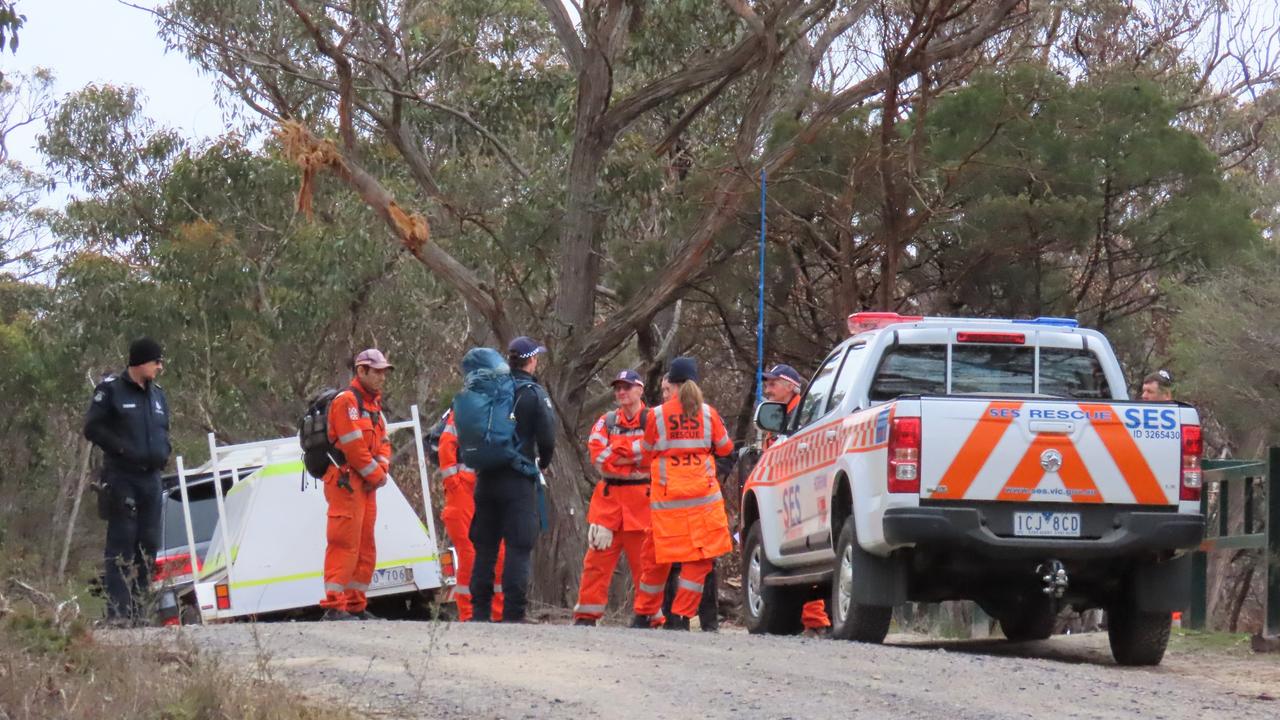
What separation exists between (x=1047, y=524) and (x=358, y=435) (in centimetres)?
421

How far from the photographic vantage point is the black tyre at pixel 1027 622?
38.4ft

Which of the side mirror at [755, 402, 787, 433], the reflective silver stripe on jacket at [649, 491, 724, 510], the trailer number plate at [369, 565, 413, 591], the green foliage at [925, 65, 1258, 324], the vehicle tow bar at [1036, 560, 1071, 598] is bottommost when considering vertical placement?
the trailer number plate at [369, 565, 413, 591]

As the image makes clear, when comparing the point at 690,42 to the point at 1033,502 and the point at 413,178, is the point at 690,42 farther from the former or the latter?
the point at 1033,502

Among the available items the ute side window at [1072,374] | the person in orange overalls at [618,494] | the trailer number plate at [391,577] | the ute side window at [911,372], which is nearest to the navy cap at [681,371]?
the person in orange overalls at [618,494]

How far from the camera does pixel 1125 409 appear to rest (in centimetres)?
912

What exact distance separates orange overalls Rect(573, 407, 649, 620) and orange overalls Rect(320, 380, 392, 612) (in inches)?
54.4

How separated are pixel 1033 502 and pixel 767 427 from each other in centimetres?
259

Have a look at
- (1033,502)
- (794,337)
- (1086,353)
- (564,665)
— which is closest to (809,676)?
(564,665)

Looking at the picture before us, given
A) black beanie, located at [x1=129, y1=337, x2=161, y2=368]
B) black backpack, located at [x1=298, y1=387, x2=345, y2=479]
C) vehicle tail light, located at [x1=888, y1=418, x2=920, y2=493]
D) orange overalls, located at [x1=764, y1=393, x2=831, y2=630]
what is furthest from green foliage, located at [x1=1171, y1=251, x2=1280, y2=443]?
black beanie, located at [x1=129, y1=337, x2=161, y2=368]

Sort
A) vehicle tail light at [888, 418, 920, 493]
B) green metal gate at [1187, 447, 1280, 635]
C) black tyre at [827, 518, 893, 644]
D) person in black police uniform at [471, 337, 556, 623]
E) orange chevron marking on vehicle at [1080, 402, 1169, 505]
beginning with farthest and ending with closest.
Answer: person in black police uniform at [471, 337, 556, 623] < green metal gate at [1187, 447, 1280, 635] < black tyre at [827, 518, 893, 644] < orange chevron marking on vehicle at [1080, 402, 1169, 505] < vehicle tail light at [888, 418, 920, 493]

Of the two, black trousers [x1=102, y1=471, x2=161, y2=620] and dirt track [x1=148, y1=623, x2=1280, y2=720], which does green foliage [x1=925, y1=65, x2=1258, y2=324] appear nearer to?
dirt track [x1=148, y1=623, x2=1280, y2=720]

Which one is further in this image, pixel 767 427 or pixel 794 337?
pixel 794 337

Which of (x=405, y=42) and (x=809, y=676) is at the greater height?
(x=405, y=42)

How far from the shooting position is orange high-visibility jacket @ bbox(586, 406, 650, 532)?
11.8 metres
